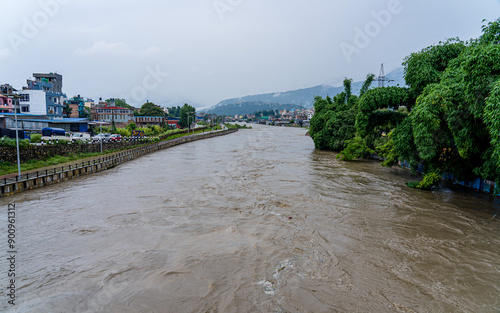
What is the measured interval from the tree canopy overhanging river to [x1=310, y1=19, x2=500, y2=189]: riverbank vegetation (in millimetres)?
2105

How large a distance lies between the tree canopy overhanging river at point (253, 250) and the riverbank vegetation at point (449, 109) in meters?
2.10

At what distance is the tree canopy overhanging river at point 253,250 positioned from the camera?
22.8 feet

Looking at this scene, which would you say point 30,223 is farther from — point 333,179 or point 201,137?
point 201,137

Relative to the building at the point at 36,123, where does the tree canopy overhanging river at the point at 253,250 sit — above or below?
below

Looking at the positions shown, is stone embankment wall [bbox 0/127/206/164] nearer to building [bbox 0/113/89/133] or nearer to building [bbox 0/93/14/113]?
building [bbox 0/113/89/133]

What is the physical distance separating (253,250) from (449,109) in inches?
417

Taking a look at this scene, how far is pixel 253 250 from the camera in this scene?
9438 mm

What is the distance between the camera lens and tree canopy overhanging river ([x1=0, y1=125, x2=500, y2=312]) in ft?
22.8

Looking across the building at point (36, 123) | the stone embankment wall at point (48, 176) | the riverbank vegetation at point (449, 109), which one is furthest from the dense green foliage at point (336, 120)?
the building at point (36, 123)

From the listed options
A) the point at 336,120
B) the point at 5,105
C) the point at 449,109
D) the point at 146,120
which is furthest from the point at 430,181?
the point at 146,120

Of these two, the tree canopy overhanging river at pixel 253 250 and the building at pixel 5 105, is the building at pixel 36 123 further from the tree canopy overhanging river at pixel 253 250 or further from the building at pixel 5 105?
the tree canopy overhanging river at pixel 253 250

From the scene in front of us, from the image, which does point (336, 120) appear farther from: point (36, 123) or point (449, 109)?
point (36, 123)

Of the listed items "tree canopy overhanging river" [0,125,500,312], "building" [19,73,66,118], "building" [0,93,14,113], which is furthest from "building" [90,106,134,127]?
"tree canopy overhanging river" [0,125,500,312]

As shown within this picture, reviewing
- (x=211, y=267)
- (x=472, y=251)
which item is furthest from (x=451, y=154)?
(x=211, y=267)
